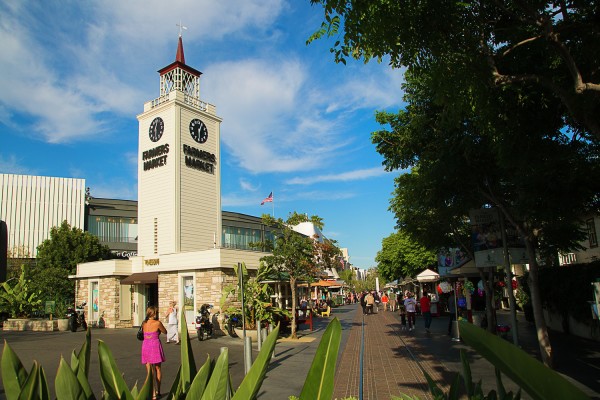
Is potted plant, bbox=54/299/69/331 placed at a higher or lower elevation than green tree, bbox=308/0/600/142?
lower

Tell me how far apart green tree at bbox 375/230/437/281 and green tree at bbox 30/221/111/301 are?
25.2m

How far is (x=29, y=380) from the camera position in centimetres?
176

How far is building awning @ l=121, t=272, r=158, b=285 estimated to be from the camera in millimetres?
24667

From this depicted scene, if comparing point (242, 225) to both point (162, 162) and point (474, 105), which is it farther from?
point (474, 105)

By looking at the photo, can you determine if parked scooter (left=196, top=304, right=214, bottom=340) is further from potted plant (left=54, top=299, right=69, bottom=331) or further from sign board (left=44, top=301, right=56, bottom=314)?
sign board (left=44, top=301, right=56, bottom=314)

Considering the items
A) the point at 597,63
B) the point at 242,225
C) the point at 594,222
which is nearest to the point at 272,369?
the point at 597,63

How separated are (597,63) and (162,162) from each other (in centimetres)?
2477

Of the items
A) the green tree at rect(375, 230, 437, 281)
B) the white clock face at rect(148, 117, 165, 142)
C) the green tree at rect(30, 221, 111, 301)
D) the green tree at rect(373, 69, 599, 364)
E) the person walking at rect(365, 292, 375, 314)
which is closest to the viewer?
the green tree at rect(373, 69, 599, 364)

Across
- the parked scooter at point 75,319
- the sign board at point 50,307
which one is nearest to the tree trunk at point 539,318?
the parked scooter at point 75,319

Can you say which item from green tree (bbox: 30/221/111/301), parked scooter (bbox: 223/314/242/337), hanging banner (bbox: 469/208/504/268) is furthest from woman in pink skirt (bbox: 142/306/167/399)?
green tree (bbox: 30/221/111/301)

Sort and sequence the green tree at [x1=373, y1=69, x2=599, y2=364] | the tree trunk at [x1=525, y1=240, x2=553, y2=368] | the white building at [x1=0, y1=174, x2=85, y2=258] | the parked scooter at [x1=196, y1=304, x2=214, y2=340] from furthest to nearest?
the white building at [x1=0, y1=174, x2=85, y2=258] < the parked scooter at [x1=196, y1=304, x2=214, y2=340] < the tree trunk at [x1=525, y1=240, x2=553, y2=368] < the green tree at [x1=373, y1=69, x2=599, y2=364]

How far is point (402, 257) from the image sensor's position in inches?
1661

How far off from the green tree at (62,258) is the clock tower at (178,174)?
11.1 metres

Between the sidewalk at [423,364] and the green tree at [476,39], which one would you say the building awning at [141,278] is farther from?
the green tree at [476,39]
